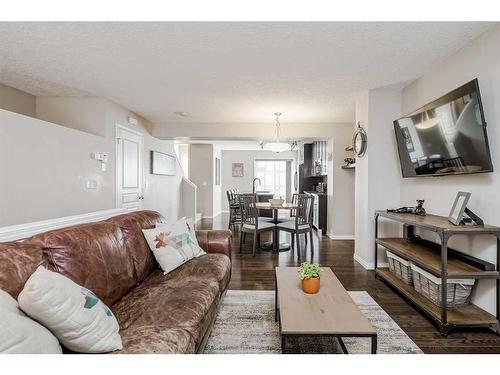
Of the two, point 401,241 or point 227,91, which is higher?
point 227,91

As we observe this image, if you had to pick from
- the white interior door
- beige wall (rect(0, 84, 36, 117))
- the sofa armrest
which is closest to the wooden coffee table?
the sofa armrest

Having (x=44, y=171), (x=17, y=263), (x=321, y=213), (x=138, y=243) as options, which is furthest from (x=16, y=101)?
(x=321, y=213)

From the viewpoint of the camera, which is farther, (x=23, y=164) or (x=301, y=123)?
(x=301, y=123)

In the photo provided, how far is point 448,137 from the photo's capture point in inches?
92.7

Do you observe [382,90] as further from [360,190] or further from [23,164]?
[23,164]

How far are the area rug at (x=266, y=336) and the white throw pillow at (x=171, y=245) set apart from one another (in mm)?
556

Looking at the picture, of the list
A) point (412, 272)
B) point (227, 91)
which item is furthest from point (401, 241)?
point (227, 91)

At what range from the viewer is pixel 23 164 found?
289cm

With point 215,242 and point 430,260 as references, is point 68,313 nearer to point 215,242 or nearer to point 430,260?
point 215,242

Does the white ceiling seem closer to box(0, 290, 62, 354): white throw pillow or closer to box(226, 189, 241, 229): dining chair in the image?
box(0, 290, 62, 354): white throw pillow

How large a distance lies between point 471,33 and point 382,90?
52.1 inches

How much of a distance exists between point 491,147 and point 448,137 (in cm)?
33

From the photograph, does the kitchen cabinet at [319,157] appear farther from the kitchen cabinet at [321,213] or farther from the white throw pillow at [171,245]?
the white throw pillow at [171,245]
